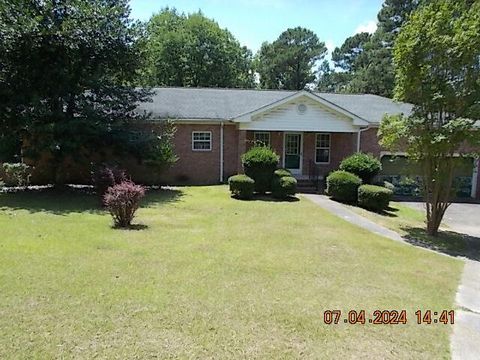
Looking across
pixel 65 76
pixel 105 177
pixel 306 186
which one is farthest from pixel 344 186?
pixel 65 76

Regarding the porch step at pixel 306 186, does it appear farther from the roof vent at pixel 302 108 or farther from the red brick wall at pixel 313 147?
the roof vent at pixel 302 108

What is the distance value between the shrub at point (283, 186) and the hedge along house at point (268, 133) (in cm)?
405

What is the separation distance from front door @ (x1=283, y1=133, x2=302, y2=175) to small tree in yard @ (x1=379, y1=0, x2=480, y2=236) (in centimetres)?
959

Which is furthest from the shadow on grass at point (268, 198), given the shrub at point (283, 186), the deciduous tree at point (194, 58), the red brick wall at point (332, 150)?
the deciduous tree at point (194, 58)

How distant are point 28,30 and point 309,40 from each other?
49.0m

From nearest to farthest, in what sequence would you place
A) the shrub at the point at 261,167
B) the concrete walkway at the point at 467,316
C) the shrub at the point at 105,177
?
1. the concrete walkway at the point at 467,316
2. the shrub at the point at 105,177
3. the shrub at the point at 261,167

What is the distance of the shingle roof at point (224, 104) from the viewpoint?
20.0m

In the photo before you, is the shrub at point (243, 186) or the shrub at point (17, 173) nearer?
the shrub at point (243, 186)

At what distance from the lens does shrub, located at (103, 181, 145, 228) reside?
9508 millimetres

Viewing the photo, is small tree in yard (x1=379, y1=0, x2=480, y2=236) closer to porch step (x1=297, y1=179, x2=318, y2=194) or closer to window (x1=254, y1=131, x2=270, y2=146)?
porch step (x1=297, y1=179, x2=318, y2=194)

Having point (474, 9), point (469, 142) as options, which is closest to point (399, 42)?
point (474, 9)

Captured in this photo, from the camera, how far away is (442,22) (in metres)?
10.7

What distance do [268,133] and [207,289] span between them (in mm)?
16372
